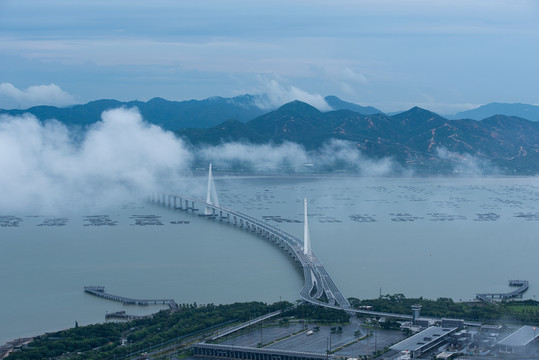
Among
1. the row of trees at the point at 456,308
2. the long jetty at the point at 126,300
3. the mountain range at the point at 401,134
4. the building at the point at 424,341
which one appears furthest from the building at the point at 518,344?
the mountain range at the point at 401,134

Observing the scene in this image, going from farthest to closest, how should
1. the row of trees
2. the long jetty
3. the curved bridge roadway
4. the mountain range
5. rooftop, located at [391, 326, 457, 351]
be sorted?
the mountain range → the long jetty → the curved bridge roadway → the row of trees → rooftop, located at [391, 326, 457, 351]

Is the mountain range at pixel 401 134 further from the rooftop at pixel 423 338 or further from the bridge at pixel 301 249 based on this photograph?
the rooftop at pixel 423 338

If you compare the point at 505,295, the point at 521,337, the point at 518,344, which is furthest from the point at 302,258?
the point at 518,344

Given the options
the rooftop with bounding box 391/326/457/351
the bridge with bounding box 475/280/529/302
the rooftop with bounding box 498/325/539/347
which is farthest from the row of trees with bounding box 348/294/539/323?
the rooftop with bounding box 391/326/457/351

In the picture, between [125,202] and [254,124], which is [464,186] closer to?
[125,202]

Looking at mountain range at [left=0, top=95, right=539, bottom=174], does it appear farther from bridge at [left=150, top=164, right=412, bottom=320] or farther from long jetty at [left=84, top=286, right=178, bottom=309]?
long jetty at [left=84, top=286, right=178, bottom=309]

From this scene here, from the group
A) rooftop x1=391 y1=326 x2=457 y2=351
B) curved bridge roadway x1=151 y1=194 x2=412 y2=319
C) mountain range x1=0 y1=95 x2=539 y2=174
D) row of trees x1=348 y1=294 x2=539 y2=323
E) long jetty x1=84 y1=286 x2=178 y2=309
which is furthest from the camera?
mountain range x1=0 y1=95 x2=539 y2=174
